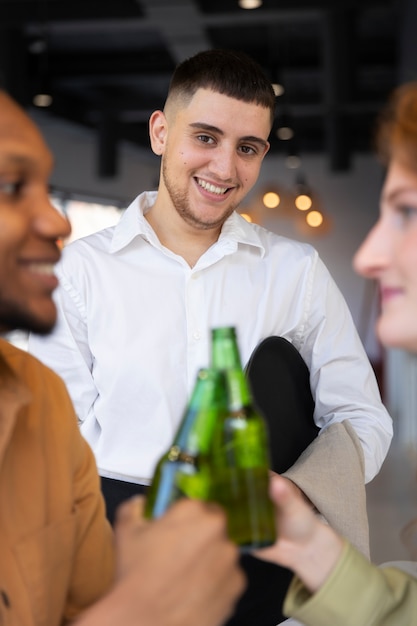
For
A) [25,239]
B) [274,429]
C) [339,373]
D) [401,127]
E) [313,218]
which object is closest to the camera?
[25,239]

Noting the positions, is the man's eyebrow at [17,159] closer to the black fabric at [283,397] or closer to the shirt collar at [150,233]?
the black fabric at [283,397]

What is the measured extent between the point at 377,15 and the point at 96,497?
8027mm

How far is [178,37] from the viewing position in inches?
309

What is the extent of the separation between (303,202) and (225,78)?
7.49m

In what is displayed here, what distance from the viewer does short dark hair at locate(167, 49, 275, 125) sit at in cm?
212

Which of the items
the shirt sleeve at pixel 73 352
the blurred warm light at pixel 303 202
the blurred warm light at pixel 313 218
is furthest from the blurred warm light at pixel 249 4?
the shirt sleeve at pixel 73 352

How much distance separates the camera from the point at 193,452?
2.84 ft

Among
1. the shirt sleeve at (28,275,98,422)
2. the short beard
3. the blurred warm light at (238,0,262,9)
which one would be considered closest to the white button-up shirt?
the shirt sleeve at (28,275,98,422)

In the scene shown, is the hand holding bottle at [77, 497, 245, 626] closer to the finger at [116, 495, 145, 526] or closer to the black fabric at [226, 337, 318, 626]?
the finger at [116, 495, 145, 526]

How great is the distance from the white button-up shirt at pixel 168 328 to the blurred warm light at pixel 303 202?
7409mm

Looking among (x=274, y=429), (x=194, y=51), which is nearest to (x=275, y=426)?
(x=274, y=429)

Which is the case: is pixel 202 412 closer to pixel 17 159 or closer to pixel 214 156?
pixel 17 159

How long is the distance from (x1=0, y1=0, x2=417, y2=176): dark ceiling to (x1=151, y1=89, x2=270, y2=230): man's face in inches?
169

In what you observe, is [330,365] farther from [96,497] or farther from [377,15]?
[377,15]
